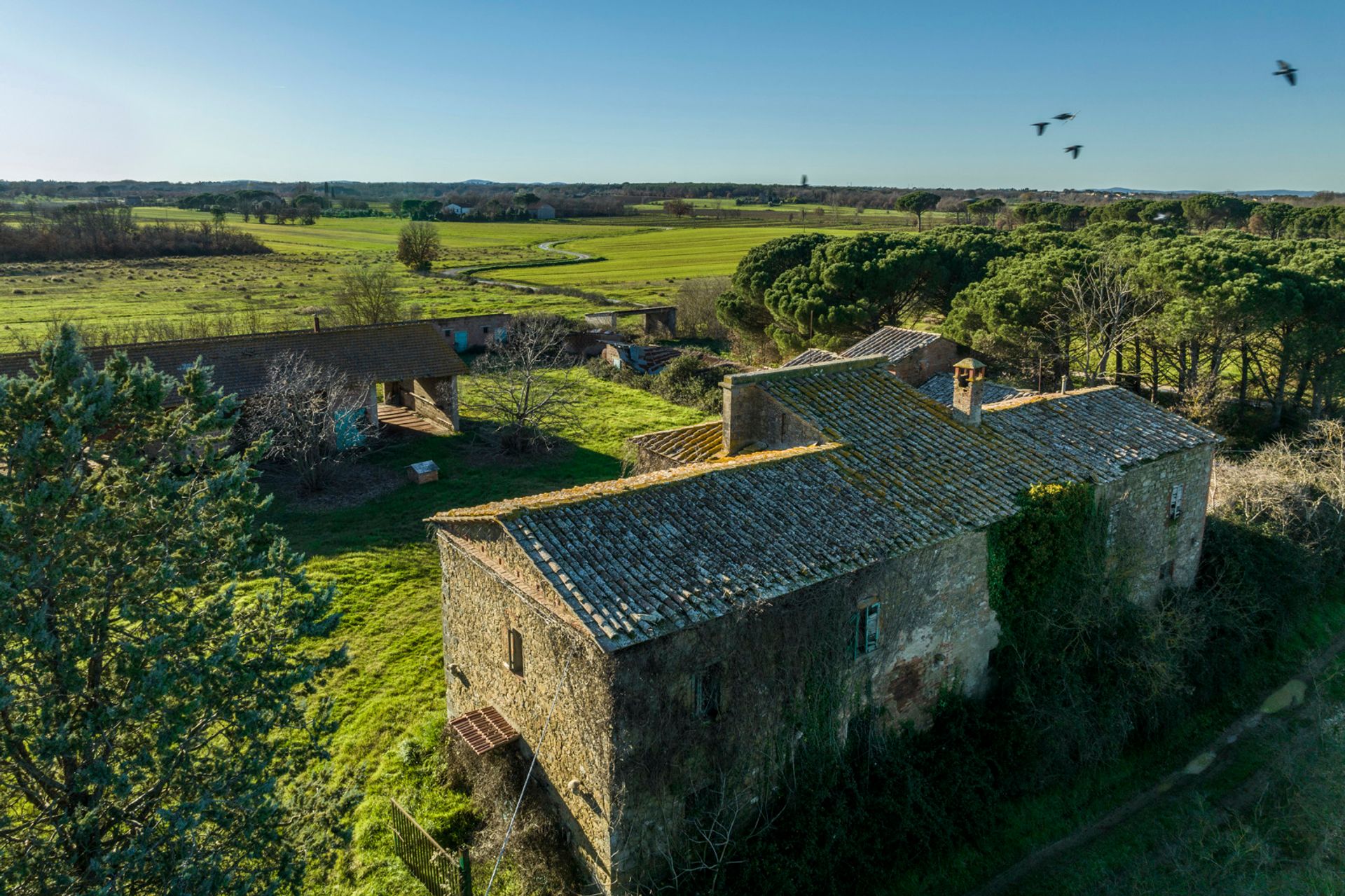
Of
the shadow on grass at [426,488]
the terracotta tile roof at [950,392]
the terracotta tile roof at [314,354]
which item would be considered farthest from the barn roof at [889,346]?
the terracotta tile roof at [314,354]

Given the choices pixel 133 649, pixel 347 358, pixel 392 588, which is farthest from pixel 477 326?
pixel 133 649

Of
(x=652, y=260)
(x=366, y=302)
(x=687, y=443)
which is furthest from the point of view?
(x=652, y=260)

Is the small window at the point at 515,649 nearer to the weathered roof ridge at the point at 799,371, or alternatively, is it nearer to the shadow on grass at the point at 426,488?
the weathered roof ridge at the point at 799,371

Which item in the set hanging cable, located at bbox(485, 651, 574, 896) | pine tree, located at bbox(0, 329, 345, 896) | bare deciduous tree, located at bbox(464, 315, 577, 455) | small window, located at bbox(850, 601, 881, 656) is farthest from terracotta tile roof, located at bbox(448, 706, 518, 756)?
bare deciduous tree, located at bbox(464, 315, 577, 455)

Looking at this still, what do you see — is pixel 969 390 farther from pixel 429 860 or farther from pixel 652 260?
pixel 652 260

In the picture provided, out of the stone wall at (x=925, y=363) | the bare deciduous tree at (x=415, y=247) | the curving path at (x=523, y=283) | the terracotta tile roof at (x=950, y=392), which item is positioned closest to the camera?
the terracotta tile roof at (x=950, y=392)

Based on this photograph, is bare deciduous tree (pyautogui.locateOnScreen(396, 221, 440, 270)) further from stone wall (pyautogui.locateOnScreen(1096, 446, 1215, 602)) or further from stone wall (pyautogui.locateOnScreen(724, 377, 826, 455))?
stone wall (pyautogui.locateOnScreen(1096, 446, 1215, 602))
